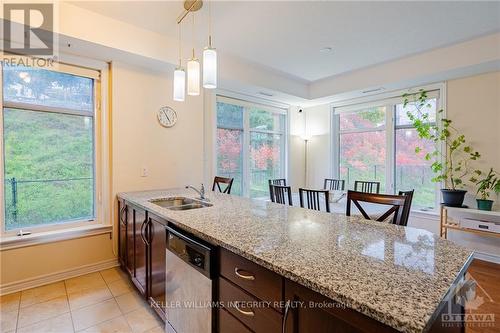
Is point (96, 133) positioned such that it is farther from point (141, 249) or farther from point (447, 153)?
point (447, 153)

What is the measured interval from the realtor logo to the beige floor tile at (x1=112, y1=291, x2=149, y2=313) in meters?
2.59

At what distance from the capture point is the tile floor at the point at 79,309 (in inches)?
75.4

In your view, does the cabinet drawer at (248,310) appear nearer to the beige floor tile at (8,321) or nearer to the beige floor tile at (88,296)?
the beige floor tile at (88,296)

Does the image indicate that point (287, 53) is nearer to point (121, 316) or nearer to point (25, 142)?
point (25, 142)

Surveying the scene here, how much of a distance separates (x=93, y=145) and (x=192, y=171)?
126 cm

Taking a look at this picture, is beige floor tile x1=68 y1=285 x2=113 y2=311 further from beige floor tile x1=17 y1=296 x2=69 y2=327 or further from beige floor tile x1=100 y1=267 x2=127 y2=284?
beige floor tile x1=100 y1=267 x2=127 y2=284

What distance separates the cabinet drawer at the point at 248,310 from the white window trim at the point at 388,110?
13.0 feet

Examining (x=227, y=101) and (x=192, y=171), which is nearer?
(x=192, y=171)

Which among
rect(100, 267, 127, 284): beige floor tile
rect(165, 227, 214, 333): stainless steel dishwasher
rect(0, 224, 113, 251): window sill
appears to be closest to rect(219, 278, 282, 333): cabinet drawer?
rect(165, 227, 214, 333): stainless steel dishwasher

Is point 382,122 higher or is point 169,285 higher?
point 382,122

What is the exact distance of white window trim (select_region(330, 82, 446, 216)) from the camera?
3.83 metres

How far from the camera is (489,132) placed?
3.35 meters

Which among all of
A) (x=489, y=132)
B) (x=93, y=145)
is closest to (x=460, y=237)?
(x=489, y=132)

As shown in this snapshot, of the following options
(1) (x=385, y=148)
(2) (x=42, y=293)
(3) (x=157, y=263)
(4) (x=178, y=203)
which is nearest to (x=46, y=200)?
(2) (x=42, y=293)
